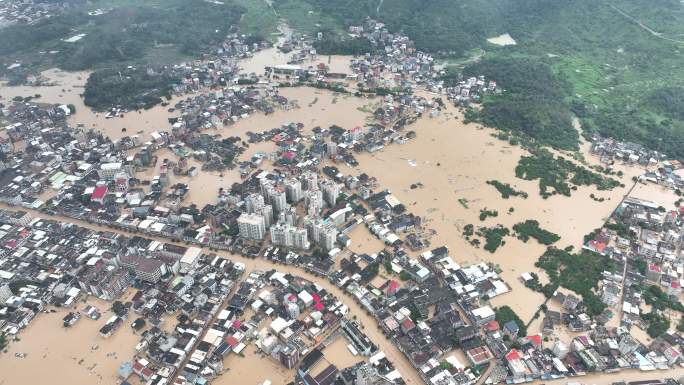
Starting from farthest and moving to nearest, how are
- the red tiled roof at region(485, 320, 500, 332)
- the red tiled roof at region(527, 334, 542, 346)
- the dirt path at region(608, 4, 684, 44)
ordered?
1. the dirt path at region(608, 4, 684, 44)
2. the red tiled roof at region(485, 320, 500, 332)
3. the red tiled roof at region(527, 334, 542, 346)

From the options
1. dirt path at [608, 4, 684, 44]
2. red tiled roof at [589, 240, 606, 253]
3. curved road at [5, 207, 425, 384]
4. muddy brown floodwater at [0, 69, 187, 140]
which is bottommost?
curved road at [5, 207, 425, 384]

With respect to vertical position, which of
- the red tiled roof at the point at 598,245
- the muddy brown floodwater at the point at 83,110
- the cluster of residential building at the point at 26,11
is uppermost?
the cluster of residential building at the point at 26,11

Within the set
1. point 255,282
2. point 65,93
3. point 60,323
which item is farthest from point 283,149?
point 65,93

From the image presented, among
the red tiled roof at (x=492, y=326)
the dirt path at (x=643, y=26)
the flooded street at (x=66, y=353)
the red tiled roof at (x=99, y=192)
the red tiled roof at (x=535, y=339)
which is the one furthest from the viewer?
the dirt path at (x=643, y=26)

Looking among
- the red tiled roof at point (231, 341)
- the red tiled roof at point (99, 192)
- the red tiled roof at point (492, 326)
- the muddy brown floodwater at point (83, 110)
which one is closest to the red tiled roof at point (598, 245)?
the red tiled roof at point (492, 326)

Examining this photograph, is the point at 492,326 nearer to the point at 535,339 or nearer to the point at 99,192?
the point at 535,339

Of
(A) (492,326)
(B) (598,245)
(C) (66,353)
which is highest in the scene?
(B) (598,245)

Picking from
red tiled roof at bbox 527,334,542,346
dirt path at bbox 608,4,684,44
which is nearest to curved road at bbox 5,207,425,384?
red tiled roof at bbox 527,334,542,346

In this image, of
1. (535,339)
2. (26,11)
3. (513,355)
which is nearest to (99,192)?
(513,355)

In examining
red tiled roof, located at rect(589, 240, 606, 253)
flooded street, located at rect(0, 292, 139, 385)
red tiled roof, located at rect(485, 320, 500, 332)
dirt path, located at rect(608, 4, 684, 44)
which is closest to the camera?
flooded street, located at rect(0, 292, 139, 385)

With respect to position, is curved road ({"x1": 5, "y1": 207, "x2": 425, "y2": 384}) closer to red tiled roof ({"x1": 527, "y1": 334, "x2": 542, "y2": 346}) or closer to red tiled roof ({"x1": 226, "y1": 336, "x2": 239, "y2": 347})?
red tiled roof ({"x1": 226, "y1": 336, "x2": 239, "y2": 347})

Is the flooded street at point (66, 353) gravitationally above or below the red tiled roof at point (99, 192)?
below

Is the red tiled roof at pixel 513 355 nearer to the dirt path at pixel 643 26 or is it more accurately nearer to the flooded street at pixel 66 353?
the flooded street at pixel 66 353
